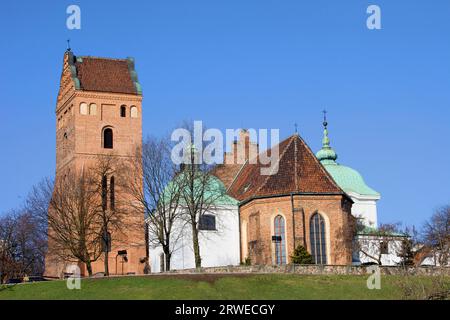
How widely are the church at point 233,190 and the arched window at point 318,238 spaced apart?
0.06m

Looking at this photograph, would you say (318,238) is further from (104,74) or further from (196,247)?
(104,74)

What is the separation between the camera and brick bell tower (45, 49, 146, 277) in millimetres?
68312

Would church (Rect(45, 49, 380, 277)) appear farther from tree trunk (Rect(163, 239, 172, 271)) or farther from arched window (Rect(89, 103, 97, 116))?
tree trunk (Rect(163, 239, 172, 271))

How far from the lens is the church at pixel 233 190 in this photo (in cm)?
5656

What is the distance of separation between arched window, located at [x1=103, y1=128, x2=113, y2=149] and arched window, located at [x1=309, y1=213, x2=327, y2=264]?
69.6 ft

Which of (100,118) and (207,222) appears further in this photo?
(100,118)

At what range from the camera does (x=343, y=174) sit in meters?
74.5

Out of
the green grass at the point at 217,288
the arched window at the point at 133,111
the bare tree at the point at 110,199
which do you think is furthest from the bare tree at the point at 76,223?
the green grass at the point at 217,288

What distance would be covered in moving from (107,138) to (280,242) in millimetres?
20944

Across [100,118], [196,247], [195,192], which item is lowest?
[196,247]

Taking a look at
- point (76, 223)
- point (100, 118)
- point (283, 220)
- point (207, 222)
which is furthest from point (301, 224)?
point (100, 118)

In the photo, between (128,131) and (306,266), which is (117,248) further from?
(306,266)
